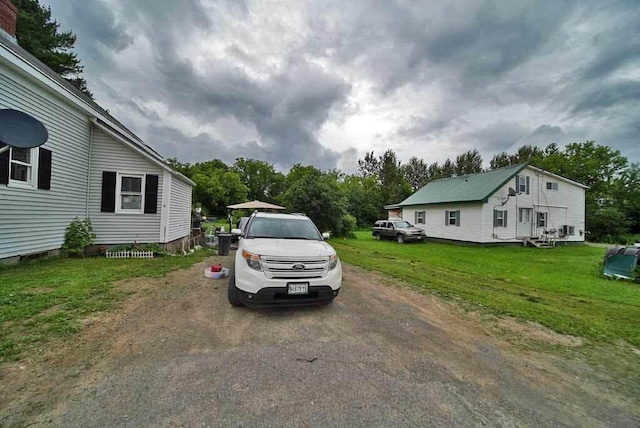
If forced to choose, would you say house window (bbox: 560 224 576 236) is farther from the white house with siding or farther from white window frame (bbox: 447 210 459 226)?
the white house with siding

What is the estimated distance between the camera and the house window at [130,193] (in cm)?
909

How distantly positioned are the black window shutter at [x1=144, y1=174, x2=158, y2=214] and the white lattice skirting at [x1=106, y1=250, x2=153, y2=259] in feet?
4.77

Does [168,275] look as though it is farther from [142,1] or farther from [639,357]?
[142,1]

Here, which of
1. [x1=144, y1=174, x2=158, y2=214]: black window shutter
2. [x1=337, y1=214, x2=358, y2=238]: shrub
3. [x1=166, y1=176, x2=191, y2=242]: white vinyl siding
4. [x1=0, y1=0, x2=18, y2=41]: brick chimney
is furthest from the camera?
[x1=337, y1=214, x2=358, y2=238]: shrub

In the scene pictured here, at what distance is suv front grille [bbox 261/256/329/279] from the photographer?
4.02 m

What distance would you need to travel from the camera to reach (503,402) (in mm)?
2361

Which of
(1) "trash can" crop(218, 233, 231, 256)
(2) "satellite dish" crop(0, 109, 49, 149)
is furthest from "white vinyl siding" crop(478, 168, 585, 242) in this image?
(2) "satellite dish" crop(0, 109, 49, 149)

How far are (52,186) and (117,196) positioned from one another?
5.62ft

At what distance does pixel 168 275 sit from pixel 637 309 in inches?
424

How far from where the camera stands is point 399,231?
18.7 m

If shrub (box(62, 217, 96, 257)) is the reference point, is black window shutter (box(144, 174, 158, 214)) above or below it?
above

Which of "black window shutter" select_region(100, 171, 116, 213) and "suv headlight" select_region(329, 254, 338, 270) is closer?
"suv headlight" select_region(329, 254, 338, 270)

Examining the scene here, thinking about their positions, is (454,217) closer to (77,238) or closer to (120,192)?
(120,192)

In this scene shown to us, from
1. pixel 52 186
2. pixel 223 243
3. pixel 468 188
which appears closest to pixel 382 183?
pixel 468 188
